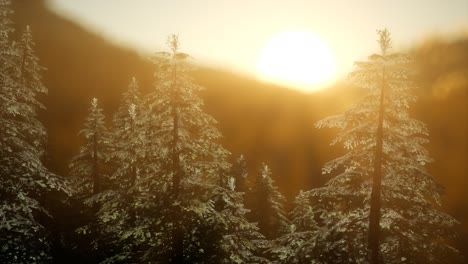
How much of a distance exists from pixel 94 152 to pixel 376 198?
77.1 ft

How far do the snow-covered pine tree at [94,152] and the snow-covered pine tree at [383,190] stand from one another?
21.3 m

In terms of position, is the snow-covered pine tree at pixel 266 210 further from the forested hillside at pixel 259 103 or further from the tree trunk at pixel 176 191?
the tree trunk at pixel 176 191

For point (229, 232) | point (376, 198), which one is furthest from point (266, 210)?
point (376, 198)

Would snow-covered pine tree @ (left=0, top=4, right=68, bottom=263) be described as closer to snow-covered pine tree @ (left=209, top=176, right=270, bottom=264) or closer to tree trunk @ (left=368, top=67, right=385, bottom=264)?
snow-covered pine tree @ (left=209, top=176, right=270, bottom=264)

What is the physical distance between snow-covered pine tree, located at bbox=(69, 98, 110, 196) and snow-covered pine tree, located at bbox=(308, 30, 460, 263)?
69.9 feet

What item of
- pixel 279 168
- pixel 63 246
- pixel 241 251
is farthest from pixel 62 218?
pixel 279 168

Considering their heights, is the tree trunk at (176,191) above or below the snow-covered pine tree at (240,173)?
below

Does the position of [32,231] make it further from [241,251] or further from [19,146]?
[241,251]

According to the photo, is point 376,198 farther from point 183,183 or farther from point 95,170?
point 95,170

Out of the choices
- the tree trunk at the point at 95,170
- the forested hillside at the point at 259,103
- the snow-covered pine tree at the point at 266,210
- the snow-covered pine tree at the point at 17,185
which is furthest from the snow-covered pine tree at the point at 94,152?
the forested hillside at the point at 259,103

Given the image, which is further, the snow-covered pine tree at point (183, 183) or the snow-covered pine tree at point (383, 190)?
the snow-covered pine tree at point (183, 183)

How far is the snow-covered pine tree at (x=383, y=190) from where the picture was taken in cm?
1261

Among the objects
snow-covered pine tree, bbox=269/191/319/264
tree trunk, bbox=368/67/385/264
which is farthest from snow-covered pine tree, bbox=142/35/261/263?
tree trunk, bbox=368/67/385/264

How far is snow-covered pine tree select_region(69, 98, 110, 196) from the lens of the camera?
1204 inches
